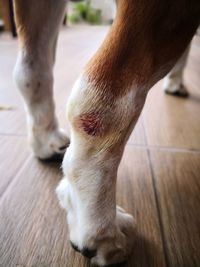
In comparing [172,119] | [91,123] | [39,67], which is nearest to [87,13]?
[172,119]

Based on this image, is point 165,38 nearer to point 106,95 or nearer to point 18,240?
point 106,95

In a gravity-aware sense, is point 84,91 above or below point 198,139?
above

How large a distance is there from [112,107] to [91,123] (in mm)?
Result: 37

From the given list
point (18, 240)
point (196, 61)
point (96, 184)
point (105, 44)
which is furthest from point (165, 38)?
point (196, 61)

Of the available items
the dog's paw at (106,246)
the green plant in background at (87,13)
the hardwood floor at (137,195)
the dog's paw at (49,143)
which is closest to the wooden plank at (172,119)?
the hardwood floor at (137,195)

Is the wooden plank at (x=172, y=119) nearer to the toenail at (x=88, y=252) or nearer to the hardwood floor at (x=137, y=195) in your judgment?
the hardwood floor at (x=137, y=195)

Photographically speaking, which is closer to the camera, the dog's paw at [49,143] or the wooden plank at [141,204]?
the wooden plank at [141,204]

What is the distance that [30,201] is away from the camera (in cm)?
60

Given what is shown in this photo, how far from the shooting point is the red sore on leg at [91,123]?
39 cm

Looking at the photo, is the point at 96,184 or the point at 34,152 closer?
the point at 96,184

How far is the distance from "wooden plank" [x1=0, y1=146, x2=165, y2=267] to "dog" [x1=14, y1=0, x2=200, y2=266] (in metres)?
0.04

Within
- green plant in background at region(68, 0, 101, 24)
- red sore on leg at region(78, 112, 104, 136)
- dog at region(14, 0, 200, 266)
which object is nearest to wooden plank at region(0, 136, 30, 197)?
dog at region(14, 0, 200, 266)

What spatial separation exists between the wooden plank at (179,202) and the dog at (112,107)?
0.09 m

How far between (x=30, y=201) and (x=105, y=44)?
38 cm
